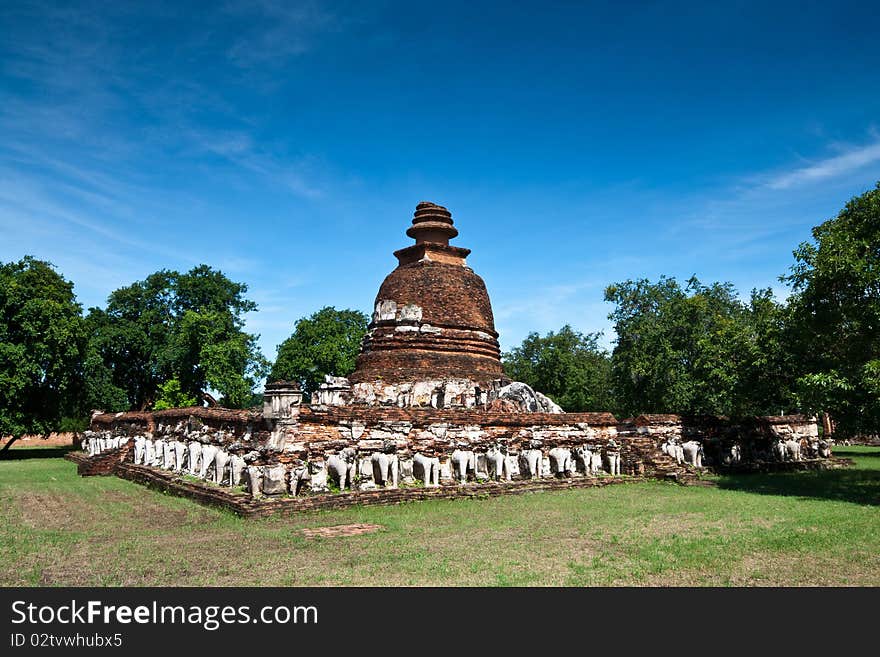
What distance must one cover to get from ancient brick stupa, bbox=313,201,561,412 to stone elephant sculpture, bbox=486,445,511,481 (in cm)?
234

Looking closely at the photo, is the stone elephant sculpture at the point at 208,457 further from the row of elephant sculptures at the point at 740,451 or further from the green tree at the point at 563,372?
the green tree at the point at 563,372

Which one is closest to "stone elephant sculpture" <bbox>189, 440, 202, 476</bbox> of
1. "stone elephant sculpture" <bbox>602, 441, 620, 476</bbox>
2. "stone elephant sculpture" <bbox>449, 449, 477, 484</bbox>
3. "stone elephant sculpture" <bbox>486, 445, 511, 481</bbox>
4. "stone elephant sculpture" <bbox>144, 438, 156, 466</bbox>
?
"stone elephant sculpture" <bbox>144, 438, 156, 466</bbox>

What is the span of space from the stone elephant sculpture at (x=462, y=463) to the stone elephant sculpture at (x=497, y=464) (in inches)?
15.3

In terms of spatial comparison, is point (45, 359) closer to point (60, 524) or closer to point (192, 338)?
point (192, 338)

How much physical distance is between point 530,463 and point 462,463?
1580 mm

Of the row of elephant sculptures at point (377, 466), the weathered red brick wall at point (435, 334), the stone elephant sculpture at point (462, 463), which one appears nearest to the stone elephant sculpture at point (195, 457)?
the row of elephant sculptures at point (377, 466)

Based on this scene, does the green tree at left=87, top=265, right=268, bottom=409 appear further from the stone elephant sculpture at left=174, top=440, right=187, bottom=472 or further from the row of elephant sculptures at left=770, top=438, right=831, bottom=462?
the row of elephant sculptures at left=770, top=438, right=831, bottom=462

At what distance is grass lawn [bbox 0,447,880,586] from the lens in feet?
17.8

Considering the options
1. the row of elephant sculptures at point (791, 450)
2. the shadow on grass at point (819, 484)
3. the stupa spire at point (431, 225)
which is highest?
the stupa spire at point (431, 225)

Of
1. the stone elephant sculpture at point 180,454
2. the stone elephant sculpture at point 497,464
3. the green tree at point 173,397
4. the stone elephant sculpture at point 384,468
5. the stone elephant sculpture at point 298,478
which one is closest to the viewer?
the stone elephant sculpture at point 298,478

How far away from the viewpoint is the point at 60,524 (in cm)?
841

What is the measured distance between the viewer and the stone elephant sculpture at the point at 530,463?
12484mm

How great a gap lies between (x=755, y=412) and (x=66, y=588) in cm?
2504
